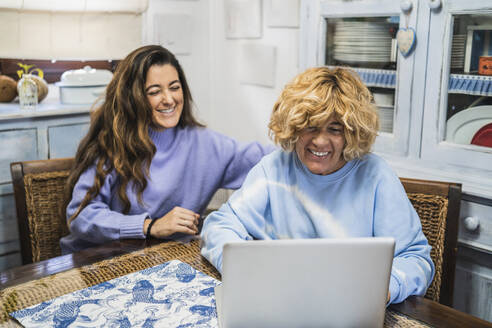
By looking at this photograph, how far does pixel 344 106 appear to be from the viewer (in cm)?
121

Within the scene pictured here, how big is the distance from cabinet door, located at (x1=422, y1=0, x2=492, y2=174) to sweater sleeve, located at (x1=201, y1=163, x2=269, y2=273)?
31.4 inches

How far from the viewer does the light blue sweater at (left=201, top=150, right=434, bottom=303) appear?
1.21 metres

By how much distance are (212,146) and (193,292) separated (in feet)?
2.67

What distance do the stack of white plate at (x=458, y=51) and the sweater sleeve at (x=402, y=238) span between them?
0.70 meters

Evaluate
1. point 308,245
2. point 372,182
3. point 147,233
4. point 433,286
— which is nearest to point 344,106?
point 372,182

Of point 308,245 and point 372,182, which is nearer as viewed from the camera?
point 308,245

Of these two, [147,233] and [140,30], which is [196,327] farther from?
[140,30]

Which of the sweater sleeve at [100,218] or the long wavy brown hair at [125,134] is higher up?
the long wavy brown hair at [125,134]

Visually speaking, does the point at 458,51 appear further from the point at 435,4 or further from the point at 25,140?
the point at 25,140

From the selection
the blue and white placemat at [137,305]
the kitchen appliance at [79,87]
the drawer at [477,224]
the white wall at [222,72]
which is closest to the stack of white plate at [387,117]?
the drawer at [477,224]

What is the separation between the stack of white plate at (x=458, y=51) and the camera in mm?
1733

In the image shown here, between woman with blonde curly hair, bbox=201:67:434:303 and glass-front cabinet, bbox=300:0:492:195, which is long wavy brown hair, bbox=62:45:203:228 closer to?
woman with blonde curly hair, bbox=201:67:434:303

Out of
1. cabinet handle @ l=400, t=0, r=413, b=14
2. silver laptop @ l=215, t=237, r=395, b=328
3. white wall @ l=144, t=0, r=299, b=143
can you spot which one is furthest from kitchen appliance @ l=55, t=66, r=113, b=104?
silver laptop @ l=215, t=237, r=395, b=328

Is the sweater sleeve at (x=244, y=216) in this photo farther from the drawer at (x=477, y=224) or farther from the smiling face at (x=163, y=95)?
the drawer at (x=477, y=224)
